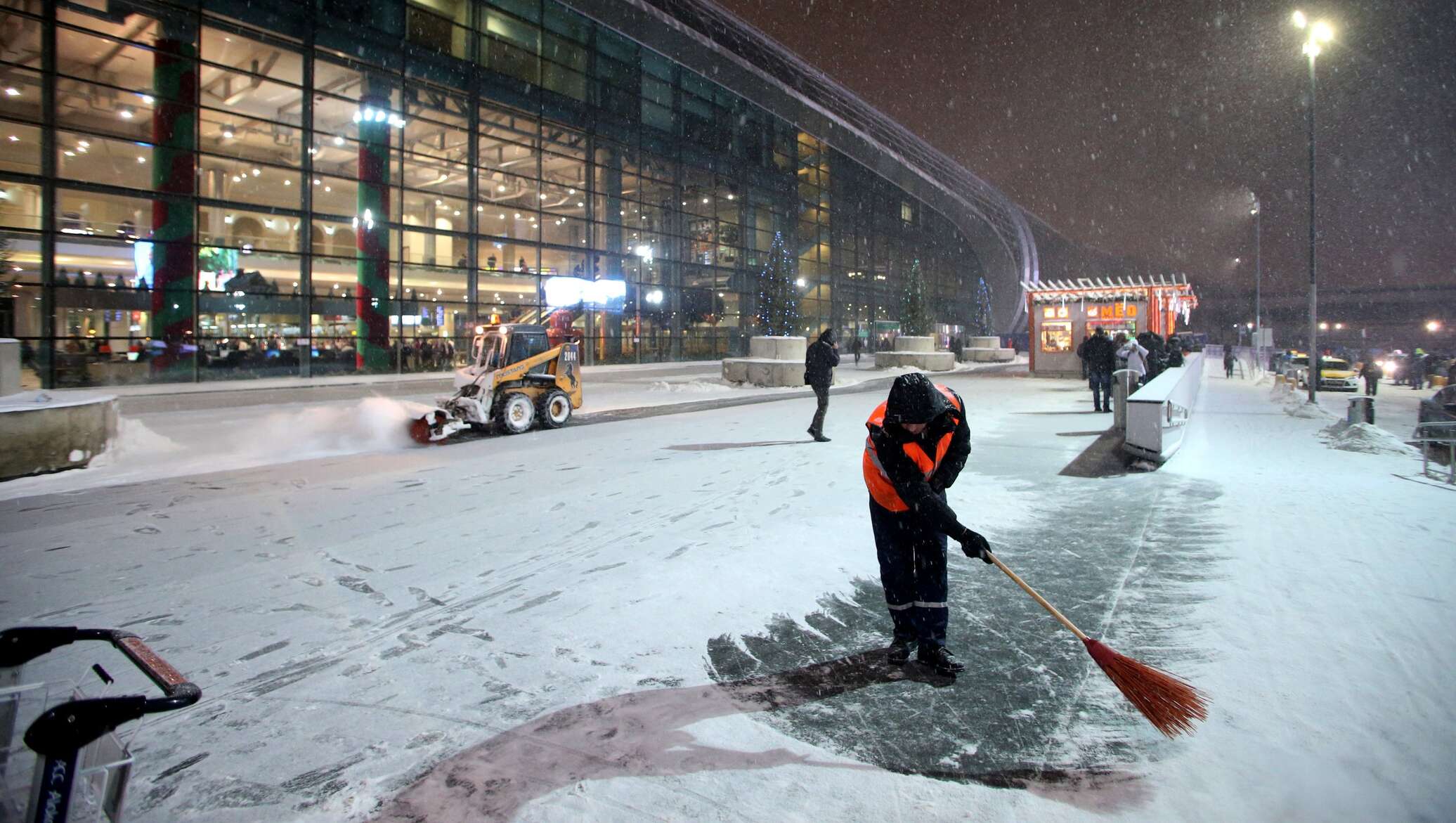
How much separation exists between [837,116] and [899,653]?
5747 centimetres

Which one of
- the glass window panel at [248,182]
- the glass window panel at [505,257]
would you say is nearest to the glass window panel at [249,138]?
the glass window panel at [248,182]

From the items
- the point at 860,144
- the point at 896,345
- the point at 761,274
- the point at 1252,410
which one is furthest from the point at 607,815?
the point at 860,144

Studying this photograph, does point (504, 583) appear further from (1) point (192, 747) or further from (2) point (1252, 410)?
(2) point (1252, 410)

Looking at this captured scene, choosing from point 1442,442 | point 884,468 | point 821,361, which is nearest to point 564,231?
point 821,361

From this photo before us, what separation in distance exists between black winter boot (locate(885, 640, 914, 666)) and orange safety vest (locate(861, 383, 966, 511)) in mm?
795

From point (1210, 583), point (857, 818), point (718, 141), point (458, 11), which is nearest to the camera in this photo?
point (857, 818)

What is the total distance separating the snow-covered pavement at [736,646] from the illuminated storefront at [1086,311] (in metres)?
22.6

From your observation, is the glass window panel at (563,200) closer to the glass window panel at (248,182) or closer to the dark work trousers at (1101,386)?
the glass window panel at (248,182)

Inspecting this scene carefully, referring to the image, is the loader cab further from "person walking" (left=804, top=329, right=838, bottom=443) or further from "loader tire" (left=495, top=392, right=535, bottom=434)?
"person walking" (left=804, top=329, right=838, bottom=443)

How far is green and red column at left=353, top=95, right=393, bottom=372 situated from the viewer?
28047 millimetres

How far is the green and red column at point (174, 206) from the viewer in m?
23.2

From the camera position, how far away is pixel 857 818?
2.65 metres

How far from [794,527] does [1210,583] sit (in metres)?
3.19

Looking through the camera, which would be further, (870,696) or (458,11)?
(458,11)
